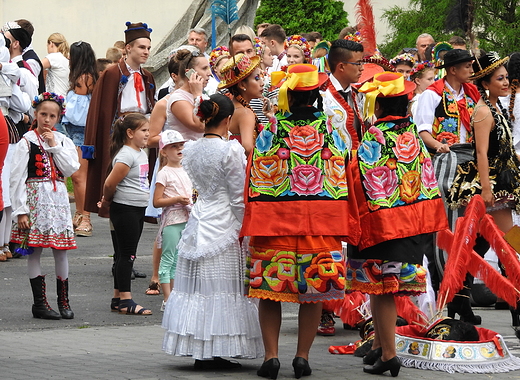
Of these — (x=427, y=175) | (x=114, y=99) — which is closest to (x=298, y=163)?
(x=427, y=175)

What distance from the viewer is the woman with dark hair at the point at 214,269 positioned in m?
6.36

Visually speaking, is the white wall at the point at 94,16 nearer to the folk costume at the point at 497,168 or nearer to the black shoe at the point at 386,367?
the folk costume at the point at 497,168

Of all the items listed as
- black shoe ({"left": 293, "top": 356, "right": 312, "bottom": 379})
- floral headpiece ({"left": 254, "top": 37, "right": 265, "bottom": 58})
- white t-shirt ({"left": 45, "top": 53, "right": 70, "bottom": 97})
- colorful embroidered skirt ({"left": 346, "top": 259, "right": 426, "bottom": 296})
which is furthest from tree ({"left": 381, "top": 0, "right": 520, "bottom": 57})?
black shoe ({"left": 293, "top": 356, "right": 312, "bottom": 379})

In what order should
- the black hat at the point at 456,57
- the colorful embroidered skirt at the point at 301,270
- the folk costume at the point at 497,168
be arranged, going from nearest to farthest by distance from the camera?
1. the colorful embroidered skirt at the point at 301,270
2. the folk costume at the point at 497,168
3. the black hat at the point at 456,57

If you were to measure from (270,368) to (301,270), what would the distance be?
62cm

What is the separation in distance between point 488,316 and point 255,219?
3415mm

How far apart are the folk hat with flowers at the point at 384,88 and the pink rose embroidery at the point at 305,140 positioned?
0.45 meters

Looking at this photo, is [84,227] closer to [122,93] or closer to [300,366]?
[122,93]

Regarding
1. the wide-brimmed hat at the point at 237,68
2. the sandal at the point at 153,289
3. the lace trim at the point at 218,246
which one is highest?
the wide-brimmed hat at the point at 237,68

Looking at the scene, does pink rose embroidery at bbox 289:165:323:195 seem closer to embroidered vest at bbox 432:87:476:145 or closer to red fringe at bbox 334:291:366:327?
red fringe at bbox 334:291:366:327

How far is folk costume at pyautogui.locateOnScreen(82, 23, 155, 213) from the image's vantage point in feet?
35.6

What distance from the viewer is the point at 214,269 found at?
643cm

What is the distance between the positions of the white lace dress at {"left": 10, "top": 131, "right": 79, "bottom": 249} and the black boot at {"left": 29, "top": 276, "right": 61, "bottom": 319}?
12.8 inches

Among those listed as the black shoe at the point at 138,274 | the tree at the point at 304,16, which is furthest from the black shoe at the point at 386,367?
Answer: the tree at the point at 304,16
